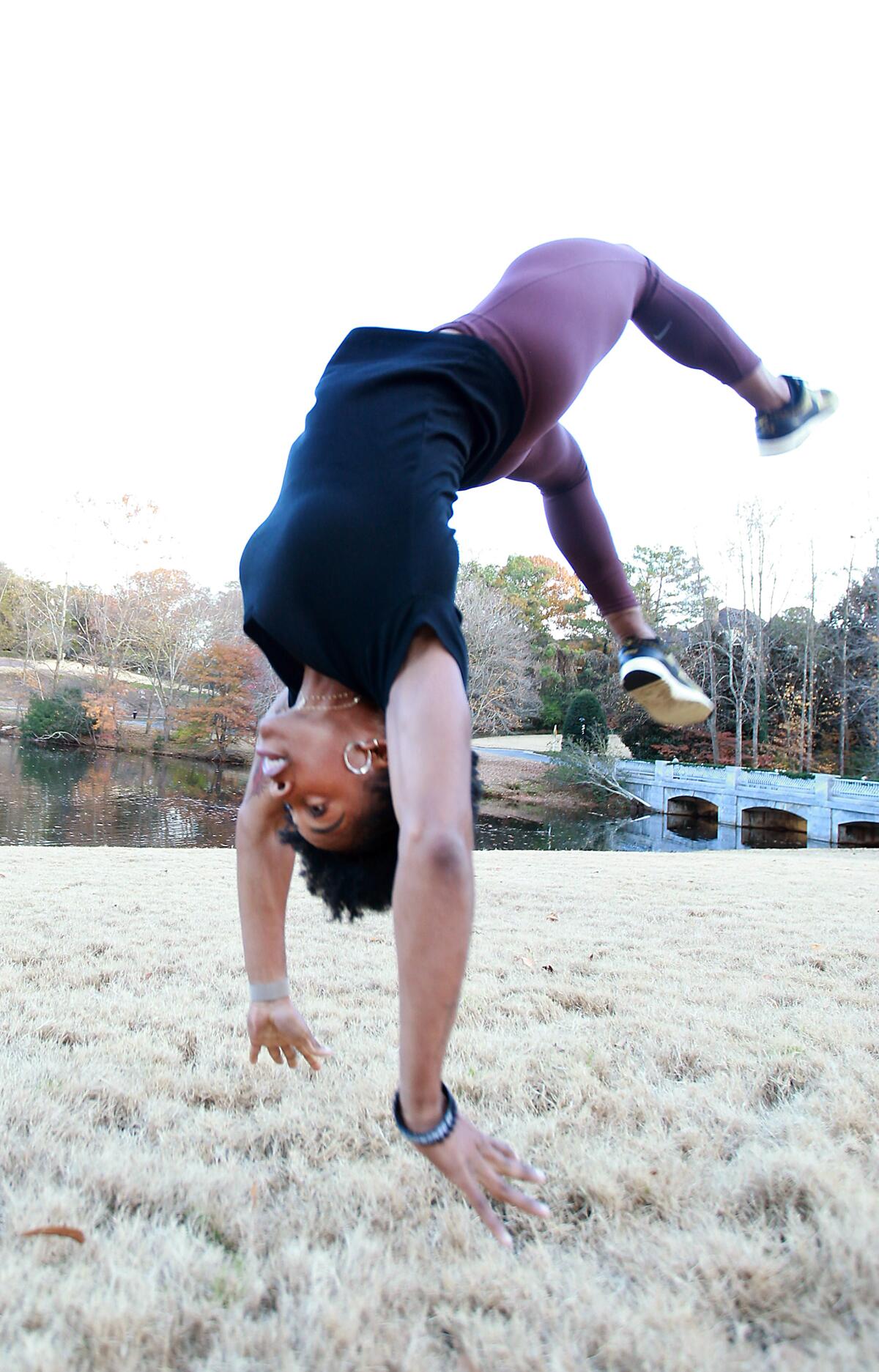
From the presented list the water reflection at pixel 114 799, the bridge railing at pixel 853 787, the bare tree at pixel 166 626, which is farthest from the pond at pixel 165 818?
the bare tree at pixel 166 626

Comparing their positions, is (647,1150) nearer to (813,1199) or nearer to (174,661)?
(813,1199)

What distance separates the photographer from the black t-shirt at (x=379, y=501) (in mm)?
1191

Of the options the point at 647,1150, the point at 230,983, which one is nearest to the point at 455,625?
the point at 647,1150

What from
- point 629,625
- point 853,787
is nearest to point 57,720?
point 853,787

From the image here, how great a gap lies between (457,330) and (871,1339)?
1500 mm

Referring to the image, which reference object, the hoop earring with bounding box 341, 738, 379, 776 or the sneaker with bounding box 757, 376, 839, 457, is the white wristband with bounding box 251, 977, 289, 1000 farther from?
the sneaker with bounding box 757, 376, 839, 457

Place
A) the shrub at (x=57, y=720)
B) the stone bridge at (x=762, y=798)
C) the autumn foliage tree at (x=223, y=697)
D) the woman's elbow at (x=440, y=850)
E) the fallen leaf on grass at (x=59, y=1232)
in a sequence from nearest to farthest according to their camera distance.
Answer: the woman's elbow at (x=440, y=850), the fallen leaf on grass at (x=59, y=1232), the stone bridge at (x=762, y=798), the autumn foliage tree at (x=223, y=697), the shrub at (x=57, y=720)

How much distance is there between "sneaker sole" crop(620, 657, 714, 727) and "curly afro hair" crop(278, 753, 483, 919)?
0.70m

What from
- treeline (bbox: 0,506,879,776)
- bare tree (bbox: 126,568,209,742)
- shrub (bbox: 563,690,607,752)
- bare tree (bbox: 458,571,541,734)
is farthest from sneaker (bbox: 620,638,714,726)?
bare tree (bbox: 126,568,209,742)

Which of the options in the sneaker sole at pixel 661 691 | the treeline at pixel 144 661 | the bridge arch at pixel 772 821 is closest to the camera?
the sneaker sole at pixel 661 691

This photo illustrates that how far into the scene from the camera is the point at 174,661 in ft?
93.0

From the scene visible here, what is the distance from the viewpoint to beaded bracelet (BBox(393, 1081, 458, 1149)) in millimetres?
1146

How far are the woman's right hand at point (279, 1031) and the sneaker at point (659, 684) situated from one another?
41.2 inches

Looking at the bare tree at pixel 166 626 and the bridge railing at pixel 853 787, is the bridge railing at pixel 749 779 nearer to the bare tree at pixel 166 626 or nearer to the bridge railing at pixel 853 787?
the bridge railing at pixel 853 787
